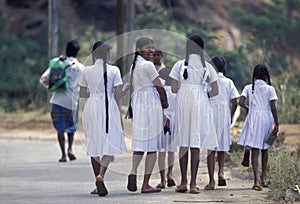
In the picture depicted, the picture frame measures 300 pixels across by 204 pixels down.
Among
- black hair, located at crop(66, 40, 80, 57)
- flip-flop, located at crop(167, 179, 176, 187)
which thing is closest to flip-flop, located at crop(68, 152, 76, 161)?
black hair, located at crop(66, 40, 80, 57)

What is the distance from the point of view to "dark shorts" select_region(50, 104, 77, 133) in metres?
14.9

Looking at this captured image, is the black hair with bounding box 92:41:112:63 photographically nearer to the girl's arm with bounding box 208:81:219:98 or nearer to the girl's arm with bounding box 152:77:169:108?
the girl's arm with bounding box 152:77:169:108

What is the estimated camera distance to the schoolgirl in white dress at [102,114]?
35.2 ft

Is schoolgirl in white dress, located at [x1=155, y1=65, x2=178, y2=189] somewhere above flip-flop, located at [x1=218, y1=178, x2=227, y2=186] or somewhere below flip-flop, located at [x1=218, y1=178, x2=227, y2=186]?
above

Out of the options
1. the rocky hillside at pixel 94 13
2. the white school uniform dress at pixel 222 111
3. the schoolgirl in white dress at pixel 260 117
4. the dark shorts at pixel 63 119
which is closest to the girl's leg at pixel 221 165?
the white school uniform dress at pixel 222 111

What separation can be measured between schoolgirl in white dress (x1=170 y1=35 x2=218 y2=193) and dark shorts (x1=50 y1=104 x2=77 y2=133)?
4.38 m

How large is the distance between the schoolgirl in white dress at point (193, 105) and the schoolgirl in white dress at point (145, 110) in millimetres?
254

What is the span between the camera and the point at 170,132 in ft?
36.5

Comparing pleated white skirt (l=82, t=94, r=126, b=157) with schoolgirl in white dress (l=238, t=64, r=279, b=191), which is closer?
pleated white skirt (l=82, t=94, r=126, b=157)

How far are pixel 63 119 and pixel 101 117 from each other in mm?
4220

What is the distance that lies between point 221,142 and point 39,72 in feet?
61.5

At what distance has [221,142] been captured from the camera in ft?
37.7

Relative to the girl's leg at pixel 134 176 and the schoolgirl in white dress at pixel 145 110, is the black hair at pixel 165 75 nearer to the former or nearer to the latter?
the schoolgirl in white dress at pixel 145 110

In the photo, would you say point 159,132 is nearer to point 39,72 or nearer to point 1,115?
point 1,115
